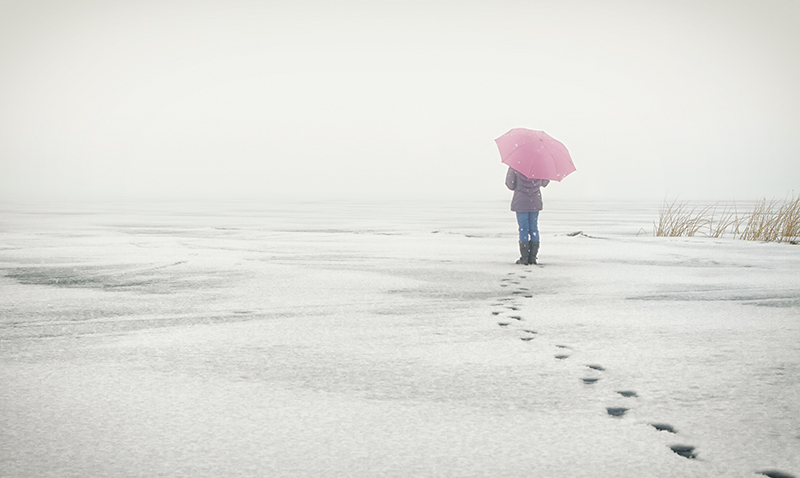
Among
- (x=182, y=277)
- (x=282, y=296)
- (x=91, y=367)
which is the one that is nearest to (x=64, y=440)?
(x=91, y=367)

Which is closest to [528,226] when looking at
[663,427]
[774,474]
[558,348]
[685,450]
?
[558,348]

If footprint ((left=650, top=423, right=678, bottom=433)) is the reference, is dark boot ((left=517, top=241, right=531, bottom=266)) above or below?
above

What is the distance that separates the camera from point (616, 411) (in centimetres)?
253

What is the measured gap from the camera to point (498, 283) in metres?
6.27

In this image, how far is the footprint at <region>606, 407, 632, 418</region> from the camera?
8.17 ft

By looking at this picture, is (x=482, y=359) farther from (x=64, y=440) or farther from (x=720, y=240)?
(x=720, y=240)

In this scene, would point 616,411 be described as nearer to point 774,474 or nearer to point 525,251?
point 774,474

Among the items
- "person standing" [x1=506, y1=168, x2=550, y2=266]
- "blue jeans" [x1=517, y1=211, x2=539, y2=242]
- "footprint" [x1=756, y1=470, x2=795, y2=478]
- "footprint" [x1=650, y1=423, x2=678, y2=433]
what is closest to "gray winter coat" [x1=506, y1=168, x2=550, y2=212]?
Answer: "person standing" [x1=506, y1=168, x2=550, y2=266]

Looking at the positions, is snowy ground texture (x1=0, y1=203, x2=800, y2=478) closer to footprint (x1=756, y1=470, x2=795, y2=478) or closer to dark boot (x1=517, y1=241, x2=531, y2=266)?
footprint (x1=756, y1=470, x2=795, y2=478)

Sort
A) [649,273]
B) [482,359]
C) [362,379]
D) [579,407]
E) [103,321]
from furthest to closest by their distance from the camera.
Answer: [649,273], [103,321], [482,359], [362,379], [579,407]

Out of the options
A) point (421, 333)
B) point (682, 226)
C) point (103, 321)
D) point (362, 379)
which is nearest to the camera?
point (362, 379)

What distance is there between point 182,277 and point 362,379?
13.3 ft

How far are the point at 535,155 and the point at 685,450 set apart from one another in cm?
566

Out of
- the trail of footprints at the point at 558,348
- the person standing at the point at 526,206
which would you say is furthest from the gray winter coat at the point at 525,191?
the trail of footprints at the point at 558,348
